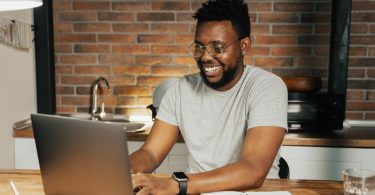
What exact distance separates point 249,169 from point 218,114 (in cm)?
43

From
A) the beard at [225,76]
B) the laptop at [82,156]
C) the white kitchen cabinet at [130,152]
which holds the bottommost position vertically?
the white kitchen cabinet at [130,152]

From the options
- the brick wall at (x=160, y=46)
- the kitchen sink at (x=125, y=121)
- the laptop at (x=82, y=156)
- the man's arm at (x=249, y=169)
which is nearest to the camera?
the laptop at (x=82, y=156)

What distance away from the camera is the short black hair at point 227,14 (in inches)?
69.3

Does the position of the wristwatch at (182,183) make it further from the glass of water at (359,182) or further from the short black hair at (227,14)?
the short black hair at (227,14)

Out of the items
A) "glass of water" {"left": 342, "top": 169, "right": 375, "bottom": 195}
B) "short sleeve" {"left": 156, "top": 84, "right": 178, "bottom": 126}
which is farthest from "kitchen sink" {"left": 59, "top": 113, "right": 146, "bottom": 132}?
"glass of water" {"left": 342, "top": 169, "right": 375, "bottom": 195}

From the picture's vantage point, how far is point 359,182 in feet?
4.03

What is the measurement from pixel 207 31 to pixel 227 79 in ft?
0.74

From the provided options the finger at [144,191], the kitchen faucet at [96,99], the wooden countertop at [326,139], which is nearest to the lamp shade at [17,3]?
the finger at [144,191]

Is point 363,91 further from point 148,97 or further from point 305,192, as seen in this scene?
point 305,192

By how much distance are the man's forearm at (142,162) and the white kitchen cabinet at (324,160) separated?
941mm

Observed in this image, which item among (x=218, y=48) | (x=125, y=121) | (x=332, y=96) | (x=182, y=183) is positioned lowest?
(x=125, y=121)

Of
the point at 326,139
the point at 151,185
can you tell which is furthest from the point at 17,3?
the point at 326,139

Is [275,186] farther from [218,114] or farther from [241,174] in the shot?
[218,114]

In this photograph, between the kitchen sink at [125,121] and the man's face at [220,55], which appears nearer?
the man's face at [220,55]
